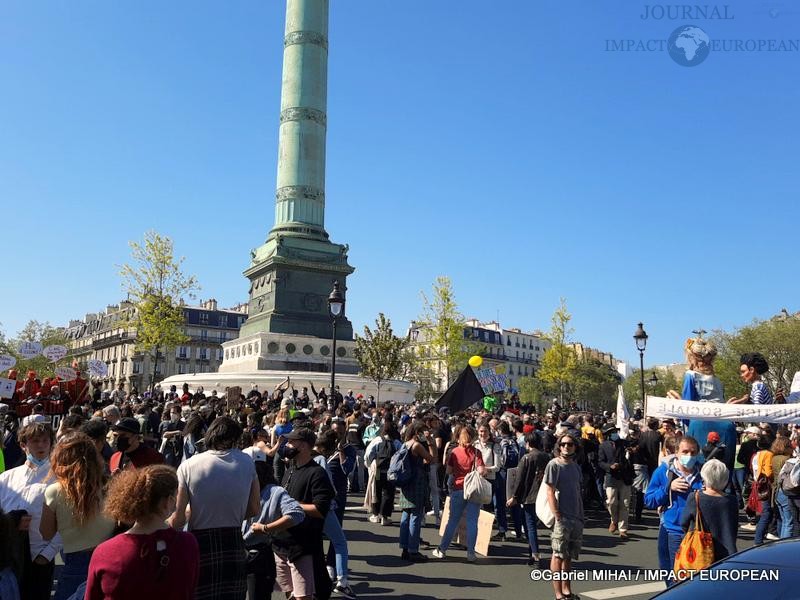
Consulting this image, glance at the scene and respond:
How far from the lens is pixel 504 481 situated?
38.6 ft

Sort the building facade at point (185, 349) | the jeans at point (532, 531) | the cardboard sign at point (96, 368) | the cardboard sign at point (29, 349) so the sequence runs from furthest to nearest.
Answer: the building facade at point (185, 349)
the cardboard sign at point (96, 368)
the cardboard sign at point (29, 349)
the jeans at point (532, 531)

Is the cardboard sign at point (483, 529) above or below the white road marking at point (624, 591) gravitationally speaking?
above

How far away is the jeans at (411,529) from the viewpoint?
9312 millimetres

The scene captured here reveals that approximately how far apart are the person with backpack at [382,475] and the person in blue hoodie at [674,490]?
5.65 metres

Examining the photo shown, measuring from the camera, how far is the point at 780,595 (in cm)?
314

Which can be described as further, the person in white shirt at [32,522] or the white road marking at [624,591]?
the white road marking at [624,591]

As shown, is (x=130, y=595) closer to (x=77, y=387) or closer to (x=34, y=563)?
(x=34, y=563)

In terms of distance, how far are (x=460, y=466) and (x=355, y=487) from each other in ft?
24.1

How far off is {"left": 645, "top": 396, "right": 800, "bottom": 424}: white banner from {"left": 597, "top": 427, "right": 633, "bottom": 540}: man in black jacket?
5128mm

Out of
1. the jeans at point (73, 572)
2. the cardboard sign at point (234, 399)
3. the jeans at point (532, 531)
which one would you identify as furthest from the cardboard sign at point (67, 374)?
the jeans at point (73, 572)

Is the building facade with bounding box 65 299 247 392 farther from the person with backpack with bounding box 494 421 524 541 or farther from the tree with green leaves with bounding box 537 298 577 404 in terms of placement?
the person with backpack with bounding box 494 421 524 541

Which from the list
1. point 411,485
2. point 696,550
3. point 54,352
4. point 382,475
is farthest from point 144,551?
point 54,352

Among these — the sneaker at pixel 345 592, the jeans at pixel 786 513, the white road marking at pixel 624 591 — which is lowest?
the white road marking at pixel 624 591

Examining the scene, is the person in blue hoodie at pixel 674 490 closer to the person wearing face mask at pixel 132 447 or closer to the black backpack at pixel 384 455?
the person wearing face mask at pixel 132 447
